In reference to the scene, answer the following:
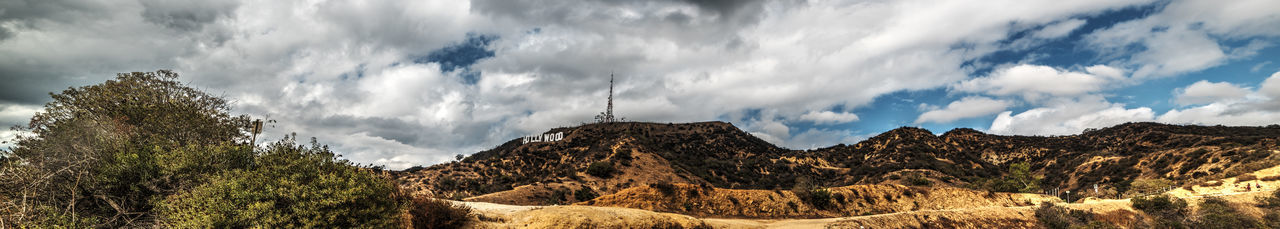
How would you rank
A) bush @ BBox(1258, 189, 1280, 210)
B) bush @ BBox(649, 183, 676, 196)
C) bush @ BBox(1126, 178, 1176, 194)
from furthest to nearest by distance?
bush @ BBox(1126, 178, 1176, 194), bush @ BBox(649, 183, 676, 196), bush @ BBox(1258, 189, 1280, 210)

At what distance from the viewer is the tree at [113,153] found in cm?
1465

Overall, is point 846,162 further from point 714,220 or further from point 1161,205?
point 714,220

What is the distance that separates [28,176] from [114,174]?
203cm

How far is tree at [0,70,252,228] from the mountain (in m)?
21.0

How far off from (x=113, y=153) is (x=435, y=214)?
37.2ft

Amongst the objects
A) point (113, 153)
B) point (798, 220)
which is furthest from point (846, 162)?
point (113, 153)

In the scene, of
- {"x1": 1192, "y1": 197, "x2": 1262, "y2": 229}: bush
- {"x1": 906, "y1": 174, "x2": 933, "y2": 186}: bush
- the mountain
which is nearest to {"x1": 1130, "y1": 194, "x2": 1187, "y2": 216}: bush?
{"x1": 1192, "y1": 197, "x2": 1262, "y2": 229}: bush

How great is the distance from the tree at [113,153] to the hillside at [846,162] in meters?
20.0

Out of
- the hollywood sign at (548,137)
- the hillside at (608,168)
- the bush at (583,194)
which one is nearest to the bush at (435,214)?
the hillside at (608,168)

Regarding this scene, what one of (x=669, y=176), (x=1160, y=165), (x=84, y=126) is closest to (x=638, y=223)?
(x=84, y=126)

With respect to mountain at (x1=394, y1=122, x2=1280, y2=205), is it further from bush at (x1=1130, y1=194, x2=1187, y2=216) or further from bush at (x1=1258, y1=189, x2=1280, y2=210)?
bush at (x1=1130, y1=194, x2=1187, y2=216)

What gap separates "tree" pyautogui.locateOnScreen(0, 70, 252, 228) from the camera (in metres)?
14.6

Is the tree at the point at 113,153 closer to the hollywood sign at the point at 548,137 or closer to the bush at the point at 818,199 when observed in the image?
the bush at the point at 818,199

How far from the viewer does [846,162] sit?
298 feet
